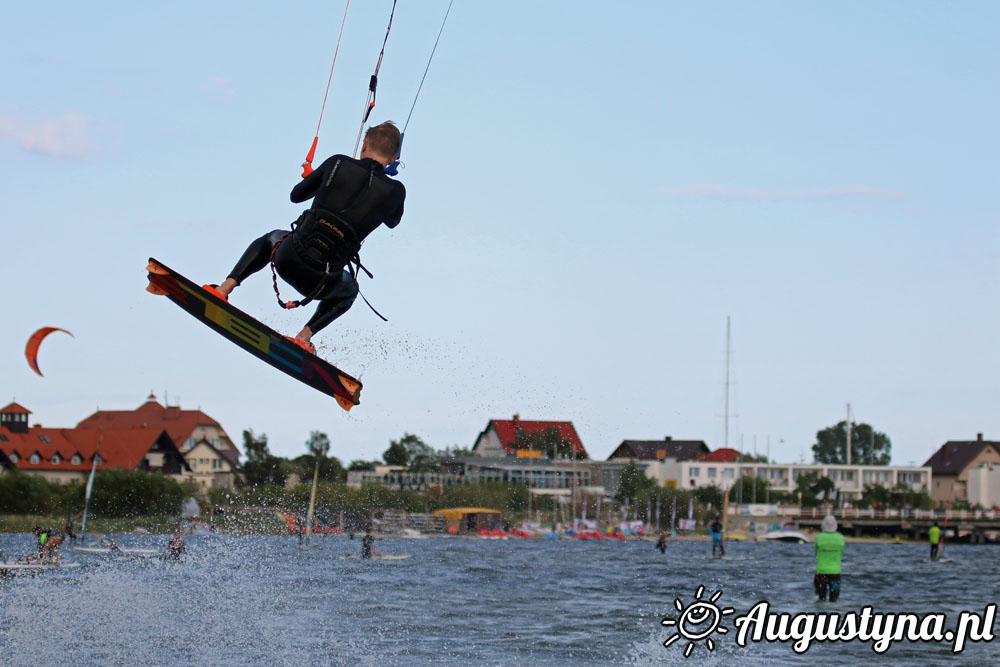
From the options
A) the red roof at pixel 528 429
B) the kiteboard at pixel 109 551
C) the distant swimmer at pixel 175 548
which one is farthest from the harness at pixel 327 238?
the red roof at pixel 528 429

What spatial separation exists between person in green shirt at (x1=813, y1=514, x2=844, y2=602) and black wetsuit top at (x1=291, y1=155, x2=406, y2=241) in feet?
41.5

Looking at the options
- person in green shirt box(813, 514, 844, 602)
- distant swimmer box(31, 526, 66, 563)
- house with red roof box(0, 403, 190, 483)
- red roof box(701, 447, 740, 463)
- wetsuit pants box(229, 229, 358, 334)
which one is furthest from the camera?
red roof box(701, 447, 740, 463)

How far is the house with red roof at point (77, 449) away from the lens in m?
71.6

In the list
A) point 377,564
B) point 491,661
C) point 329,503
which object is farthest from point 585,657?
point 329,503

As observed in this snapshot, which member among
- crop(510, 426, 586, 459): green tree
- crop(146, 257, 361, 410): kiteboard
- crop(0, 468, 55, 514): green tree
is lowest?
crop(0, 468, 55, 514): green tree

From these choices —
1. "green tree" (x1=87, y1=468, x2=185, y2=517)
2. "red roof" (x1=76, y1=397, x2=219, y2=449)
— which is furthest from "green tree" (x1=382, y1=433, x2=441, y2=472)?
"green tree" (x1=87, y1=468, x2=185, y2=517)

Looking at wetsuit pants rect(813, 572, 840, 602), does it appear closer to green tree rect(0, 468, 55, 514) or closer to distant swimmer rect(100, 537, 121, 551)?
distant swimmer rect(100, 537, 121, 551)

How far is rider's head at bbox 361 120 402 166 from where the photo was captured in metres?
→ 9.75

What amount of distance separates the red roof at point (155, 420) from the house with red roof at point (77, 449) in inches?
136

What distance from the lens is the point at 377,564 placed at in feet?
139

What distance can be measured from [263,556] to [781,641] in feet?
107

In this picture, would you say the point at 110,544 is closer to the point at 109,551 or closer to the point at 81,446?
the point at 109,551

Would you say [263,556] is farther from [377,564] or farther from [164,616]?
[164,616]

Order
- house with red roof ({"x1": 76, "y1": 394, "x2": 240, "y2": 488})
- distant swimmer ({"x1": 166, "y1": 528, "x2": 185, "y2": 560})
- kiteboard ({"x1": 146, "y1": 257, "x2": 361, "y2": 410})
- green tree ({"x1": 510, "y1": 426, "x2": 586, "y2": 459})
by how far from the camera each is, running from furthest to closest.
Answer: house with red roof ({"x1": 76, "y1": 394, "x2": 240, "y2": 488}), green tree ({"x1": 510, "y1": 426, "x2": 586, "y2": 459}), distant swimmer ({"x1": 166, "y1": 528, "x2": 185, "y2": 560}), kiteboard ({"x1": 146, "y1": 257, "x2": 361, "y2": 410})
